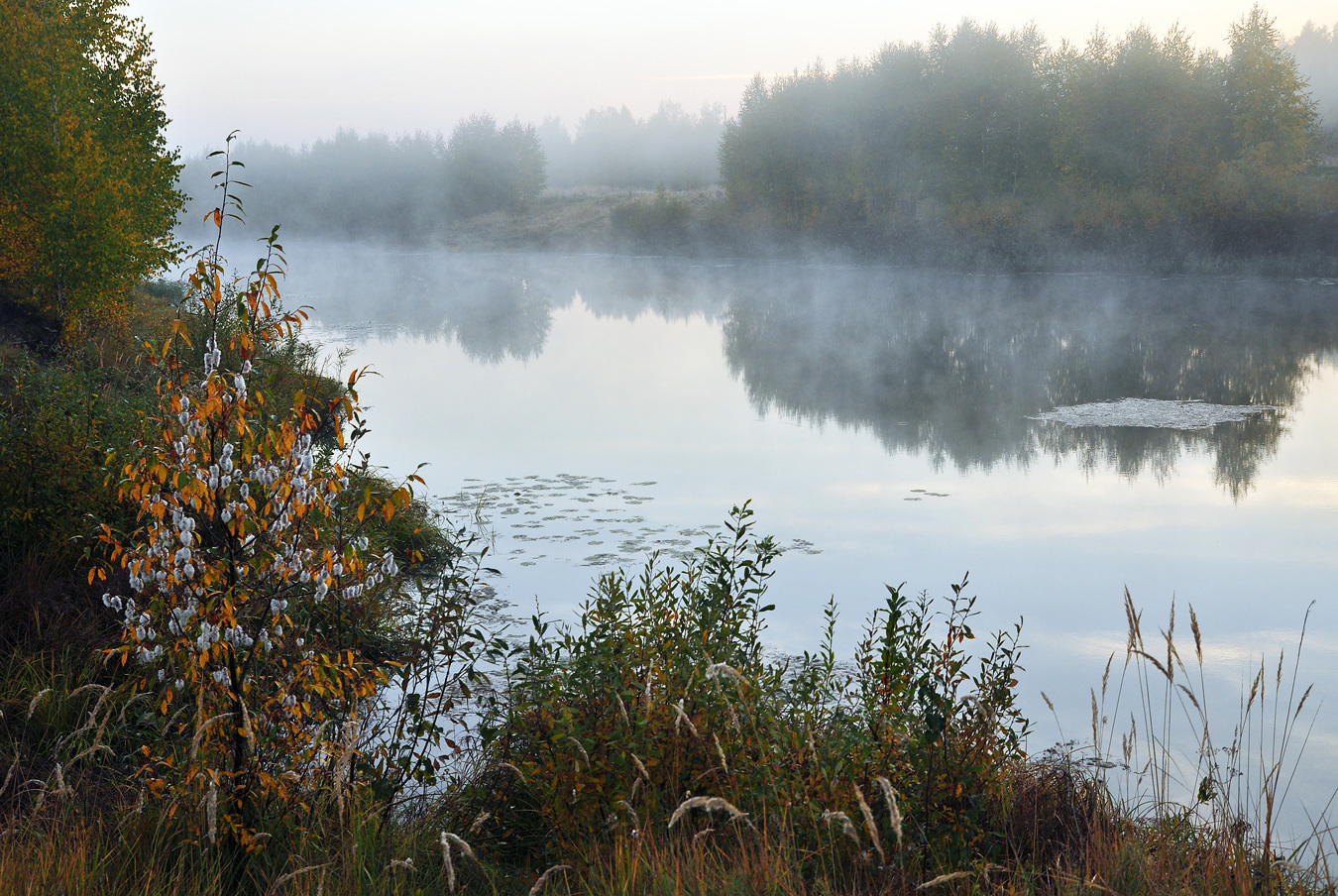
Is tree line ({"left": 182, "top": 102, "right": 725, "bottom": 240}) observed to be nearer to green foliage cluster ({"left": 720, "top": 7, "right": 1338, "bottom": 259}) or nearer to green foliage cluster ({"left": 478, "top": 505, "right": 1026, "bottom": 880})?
green foliage cluster ({"left": 720, "top": 7, "right": 1338, "bottom": 259})

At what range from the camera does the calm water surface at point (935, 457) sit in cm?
819

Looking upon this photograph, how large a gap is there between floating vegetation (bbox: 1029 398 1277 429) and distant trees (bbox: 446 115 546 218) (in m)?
73.5

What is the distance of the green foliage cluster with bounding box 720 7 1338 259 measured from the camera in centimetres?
3975

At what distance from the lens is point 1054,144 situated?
46.4 m

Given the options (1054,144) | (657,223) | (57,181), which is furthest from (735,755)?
(657,223)

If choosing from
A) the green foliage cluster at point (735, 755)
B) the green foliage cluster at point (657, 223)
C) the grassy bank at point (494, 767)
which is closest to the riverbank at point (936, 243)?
the green foliage cluster at point (657, 223)

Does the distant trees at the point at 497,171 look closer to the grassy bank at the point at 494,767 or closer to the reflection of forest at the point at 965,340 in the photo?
the reflection of forest at the point at 965,340

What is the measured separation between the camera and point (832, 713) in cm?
473

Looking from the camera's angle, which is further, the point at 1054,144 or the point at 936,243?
the point at 1054,144

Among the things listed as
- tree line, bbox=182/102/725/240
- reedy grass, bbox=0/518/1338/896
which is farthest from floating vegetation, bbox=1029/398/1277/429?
tree line, bbox=182/102/725/240

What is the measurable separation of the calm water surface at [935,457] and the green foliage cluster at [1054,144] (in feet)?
32.1

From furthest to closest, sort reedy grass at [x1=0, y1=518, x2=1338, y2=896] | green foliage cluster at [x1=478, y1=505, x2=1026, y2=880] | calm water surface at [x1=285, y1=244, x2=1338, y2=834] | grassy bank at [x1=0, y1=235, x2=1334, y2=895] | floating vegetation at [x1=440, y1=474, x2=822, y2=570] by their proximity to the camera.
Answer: floating vegetation at [x1=440, y1=474, x2=822, y2=570] < calm water surface at [x1=285, y1=244, x2=1338, y2=834] < green foliage cluster at [x1=478, y1=505, x2=1026, y2=880] < grassy bank at [x1=0, y1=235, x2=1334, y2=895] < reedy grass at [x1=0, y1=518, x2=1338, y2=896]

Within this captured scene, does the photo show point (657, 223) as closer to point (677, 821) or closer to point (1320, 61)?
point (677, 821)

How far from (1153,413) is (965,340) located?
861 centimetres
